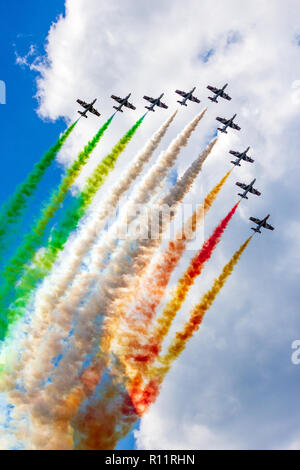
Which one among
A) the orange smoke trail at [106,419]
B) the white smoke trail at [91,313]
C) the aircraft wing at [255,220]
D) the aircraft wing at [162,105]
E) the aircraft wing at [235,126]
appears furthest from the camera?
the aircraft wing at [235,126]

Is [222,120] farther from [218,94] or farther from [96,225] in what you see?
[96,225]

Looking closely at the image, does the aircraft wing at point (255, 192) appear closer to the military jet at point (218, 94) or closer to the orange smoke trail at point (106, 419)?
the military jet at point (218, 94)

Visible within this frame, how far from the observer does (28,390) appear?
54.0m

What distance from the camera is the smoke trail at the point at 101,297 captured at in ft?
176

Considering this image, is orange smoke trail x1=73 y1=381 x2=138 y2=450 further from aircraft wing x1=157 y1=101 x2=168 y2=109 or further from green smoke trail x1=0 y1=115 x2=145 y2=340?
aircraft wing x1=157 y1=101 x2=168 y2=109

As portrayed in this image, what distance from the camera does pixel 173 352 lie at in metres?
57.2

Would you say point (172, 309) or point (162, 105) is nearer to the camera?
point (172, 309)

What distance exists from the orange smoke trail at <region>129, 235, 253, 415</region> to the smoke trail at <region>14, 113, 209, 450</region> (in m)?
7.55

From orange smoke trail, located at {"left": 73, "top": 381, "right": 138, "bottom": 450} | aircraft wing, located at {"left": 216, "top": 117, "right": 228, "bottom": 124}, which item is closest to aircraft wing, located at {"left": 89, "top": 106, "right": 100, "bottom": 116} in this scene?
aircraft wing, located at {"left": 216, "top": 117, "right": 228, "bottom": 124}

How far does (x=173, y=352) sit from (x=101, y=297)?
38.0 ft

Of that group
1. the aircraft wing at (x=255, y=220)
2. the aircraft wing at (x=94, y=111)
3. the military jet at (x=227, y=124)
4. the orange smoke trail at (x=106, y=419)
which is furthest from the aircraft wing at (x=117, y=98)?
the orange smoke trail at (x=106, y=419)

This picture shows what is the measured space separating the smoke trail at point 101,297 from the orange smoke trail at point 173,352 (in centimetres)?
755

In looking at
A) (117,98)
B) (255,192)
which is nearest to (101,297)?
(117,98)
